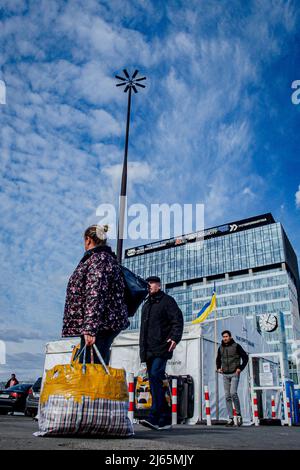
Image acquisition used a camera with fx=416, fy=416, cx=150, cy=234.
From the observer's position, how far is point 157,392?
511 cm

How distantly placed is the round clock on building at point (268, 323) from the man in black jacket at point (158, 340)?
48.1 meters

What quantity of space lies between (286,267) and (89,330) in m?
89.3

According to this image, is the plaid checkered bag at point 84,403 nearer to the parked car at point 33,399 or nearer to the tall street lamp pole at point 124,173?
the tall street lamp pole at point 124,173

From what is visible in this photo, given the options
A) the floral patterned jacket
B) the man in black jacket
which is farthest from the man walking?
the floral patterned jacket

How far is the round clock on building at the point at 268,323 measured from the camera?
50.8 m

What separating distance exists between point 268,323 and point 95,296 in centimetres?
5103

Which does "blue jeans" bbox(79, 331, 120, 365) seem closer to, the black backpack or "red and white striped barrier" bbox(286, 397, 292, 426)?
the black backpack

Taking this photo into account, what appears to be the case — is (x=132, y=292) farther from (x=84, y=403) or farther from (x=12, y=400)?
(x=12, y=400)

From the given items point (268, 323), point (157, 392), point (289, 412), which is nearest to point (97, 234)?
point (157, 392)

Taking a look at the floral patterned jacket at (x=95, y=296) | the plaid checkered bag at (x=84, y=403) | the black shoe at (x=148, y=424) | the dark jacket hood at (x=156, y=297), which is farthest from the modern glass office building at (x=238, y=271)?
the plaid checkered bag at (x=84, y=403)
